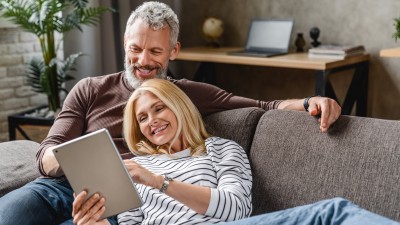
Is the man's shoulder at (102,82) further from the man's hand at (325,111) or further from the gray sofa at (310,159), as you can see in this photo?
the man's hand at (325,111)

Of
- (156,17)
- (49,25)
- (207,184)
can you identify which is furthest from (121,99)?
(49,25)

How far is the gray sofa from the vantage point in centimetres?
173

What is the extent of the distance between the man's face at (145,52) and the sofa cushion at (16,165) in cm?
45

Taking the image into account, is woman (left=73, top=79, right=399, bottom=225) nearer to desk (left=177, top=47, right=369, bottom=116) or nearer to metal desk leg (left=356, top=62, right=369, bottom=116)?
desk (left=177, top=47, right=369, bottom=116)

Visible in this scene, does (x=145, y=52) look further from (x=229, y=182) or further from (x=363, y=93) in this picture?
(x=363, y=93)

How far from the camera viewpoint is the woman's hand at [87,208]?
5.26ft

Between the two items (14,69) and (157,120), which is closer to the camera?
(157,120)

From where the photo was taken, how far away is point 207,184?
71.4 inches

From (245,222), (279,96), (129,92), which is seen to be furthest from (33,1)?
(245,222)

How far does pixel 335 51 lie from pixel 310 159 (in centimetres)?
149

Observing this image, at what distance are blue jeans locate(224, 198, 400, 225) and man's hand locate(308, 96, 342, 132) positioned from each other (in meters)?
0.39

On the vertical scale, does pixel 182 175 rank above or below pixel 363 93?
above

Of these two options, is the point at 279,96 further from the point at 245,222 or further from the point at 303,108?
the point at 245,222

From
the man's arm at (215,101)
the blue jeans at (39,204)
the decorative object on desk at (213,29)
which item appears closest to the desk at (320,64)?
the decorative object on desk at (213,29)
